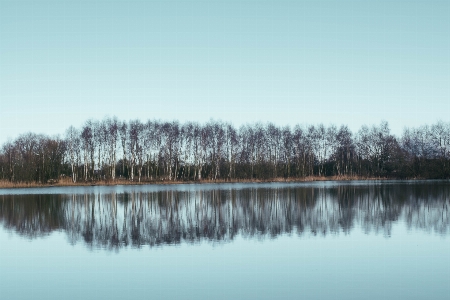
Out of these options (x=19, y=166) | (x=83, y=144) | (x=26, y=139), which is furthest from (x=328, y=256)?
(x=26, y=139)

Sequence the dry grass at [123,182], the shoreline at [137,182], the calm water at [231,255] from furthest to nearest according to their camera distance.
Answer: the shoreline at [137,182]
the dry grass at [123,182]
the calm water at [231,255]

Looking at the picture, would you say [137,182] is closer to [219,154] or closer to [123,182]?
[123,182]

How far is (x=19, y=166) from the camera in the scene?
2906 inches

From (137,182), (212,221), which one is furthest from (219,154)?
(212,221)

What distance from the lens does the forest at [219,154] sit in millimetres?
79062

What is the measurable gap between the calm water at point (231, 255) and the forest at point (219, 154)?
5368 centimetres

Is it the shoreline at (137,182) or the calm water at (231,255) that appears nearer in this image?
the calm water at (231,255)

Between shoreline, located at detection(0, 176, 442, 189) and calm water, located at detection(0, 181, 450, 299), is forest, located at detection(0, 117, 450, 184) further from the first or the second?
calm water, located at detection(0, 181, 450, 299)

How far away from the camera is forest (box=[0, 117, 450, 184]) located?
259ft

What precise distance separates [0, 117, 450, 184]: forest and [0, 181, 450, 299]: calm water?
176ft

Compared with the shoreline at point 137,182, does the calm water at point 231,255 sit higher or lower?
lower

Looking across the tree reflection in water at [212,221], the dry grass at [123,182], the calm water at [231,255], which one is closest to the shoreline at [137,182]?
the dry grass at [123,182]

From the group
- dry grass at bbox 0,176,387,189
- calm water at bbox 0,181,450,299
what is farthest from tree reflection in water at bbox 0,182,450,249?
dry grass at bbox 0,176,387,189

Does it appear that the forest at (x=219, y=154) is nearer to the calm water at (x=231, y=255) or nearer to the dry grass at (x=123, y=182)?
the dry grass at (x=123, y=182)
